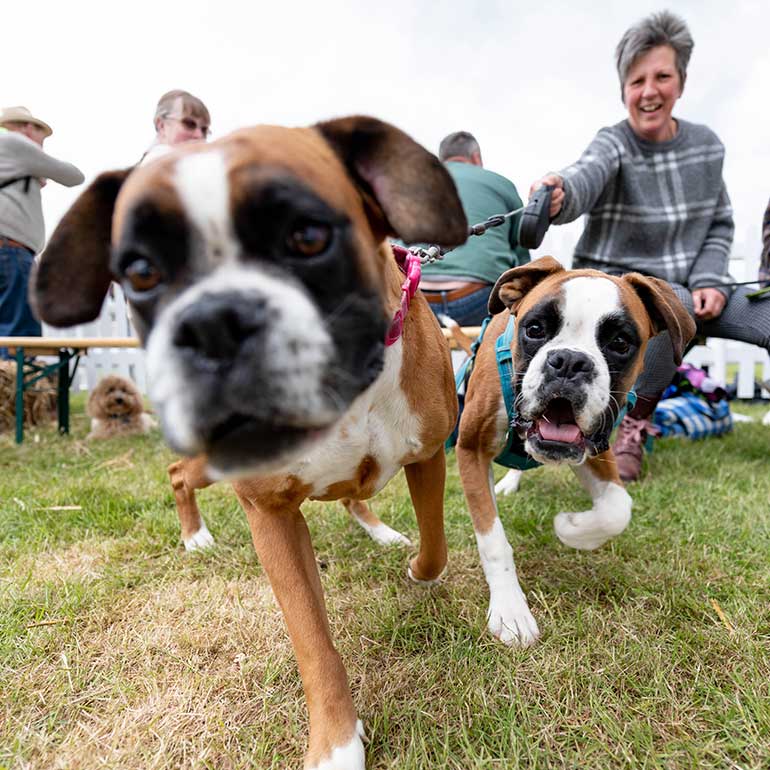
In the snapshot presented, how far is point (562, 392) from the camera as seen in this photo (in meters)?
1.82

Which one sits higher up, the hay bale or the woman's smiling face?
the woman's smiling face

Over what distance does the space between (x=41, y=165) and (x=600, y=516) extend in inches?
196

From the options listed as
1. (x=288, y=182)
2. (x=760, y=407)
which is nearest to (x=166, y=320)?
(x=288, y=182)

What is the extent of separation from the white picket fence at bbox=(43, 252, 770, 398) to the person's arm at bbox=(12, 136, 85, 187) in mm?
1426

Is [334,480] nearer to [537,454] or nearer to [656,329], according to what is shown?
[537,454]

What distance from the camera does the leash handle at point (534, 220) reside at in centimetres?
268

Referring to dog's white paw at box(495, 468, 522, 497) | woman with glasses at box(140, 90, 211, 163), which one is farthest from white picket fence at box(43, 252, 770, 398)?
dog's white paw at box(495, 468, 522, 497)

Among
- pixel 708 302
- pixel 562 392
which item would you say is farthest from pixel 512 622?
pixel 708 302

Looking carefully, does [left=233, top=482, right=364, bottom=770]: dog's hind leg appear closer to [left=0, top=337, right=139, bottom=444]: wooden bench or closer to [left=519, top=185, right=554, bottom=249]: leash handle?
[left=519, top=185, right=554, bottom=249]: leash handle

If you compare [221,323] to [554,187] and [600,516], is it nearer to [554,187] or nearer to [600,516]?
[600,516]

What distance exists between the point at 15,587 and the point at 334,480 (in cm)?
145

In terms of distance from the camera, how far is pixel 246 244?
3.17 feet

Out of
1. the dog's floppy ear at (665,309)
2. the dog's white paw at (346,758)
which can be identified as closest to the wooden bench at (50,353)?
the dog's floppy ear at (665,309)

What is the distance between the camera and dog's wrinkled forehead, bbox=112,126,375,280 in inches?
37.1
